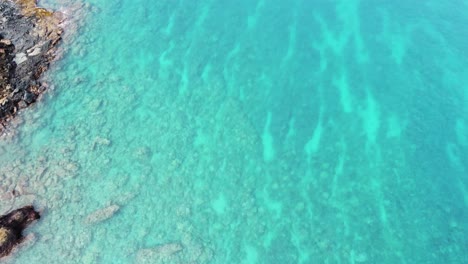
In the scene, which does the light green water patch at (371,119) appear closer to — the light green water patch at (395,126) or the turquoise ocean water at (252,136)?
the turquoise ocean water at (252,136)

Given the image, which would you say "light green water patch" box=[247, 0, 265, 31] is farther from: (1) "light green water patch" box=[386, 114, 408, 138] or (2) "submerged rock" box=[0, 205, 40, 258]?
(2) "submerged rock" box=[0, 205, 40, 258]

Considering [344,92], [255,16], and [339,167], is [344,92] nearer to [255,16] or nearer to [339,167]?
[339,167]

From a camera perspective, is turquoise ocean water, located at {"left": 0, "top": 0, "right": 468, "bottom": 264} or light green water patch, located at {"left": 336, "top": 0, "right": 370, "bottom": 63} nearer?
turquoise ocean water, located at {"left": 0, "top": 0, "right": 468, "bottom": 264}

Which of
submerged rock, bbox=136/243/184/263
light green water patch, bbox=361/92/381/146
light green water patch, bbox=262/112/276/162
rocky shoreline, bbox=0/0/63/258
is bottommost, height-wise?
light green water patch, bbox=361/92/381/146

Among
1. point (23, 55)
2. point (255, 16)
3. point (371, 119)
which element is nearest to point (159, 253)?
point (371, 119)

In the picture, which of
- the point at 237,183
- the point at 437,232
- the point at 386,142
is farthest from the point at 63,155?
the point at 437,232

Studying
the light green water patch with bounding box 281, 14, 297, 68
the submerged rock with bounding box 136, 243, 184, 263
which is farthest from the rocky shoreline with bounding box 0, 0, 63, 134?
the light green water patch with bounding box 281, 14, 297, 68

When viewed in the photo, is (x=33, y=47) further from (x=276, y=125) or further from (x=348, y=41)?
(x=348, y=41)

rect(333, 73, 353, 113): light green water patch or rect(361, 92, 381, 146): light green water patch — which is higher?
rect(333, 73, 353, 113): light green water patch
